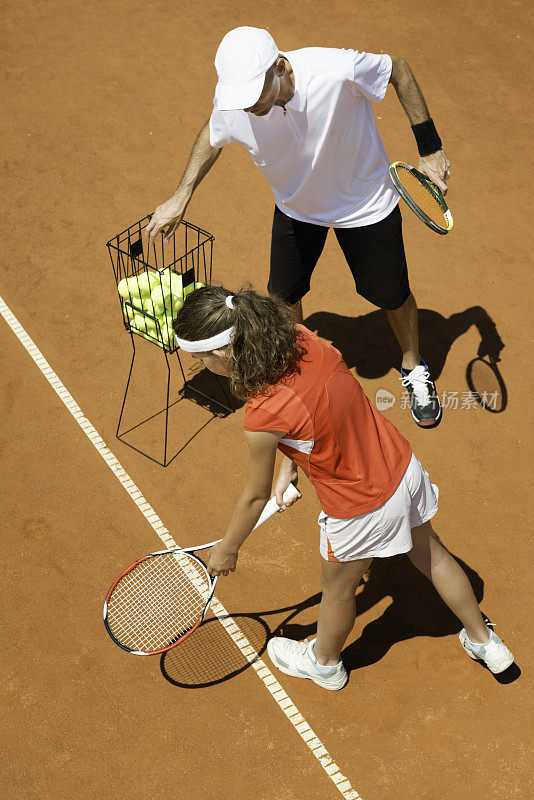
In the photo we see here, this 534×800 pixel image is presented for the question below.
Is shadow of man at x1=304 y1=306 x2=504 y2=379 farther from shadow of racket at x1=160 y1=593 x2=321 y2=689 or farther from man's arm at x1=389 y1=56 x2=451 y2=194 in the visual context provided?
shadow of racket at x1=160 y1=593 x2=321 y2=689

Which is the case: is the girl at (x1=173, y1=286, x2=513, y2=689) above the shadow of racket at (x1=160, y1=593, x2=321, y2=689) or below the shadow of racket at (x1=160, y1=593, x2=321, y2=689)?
above

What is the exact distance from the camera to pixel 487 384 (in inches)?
209

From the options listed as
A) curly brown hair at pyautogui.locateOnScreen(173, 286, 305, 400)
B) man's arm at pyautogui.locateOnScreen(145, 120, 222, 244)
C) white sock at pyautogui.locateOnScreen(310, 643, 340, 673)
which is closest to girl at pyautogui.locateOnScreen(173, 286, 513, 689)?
curly brown hair at pyautogui.locateOnScreen(173, 286, 305, 400)

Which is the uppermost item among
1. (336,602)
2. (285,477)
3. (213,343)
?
(213,343)

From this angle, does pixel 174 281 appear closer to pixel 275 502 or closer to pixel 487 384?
pixel 275 502

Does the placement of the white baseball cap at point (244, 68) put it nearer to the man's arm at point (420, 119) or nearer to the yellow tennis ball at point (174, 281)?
the man's arm at point (420, 119)

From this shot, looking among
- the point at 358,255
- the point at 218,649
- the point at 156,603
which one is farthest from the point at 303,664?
the point at 358,255

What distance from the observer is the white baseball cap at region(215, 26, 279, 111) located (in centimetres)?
351

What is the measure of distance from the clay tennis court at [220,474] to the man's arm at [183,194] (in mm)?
1422

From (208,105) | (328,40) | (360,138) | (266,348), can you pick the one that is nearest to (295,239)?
(360,138)

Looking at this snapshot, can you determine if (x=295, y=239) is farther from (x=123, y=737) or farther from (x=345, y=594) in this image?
(x=123, y=737)

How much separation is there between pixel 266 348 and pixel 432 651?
201 cm

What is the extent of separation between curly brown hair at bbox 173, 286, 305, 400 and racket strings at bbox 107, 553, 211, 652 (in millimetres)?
1312

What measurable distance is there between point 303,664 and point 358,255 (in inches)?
85.0
